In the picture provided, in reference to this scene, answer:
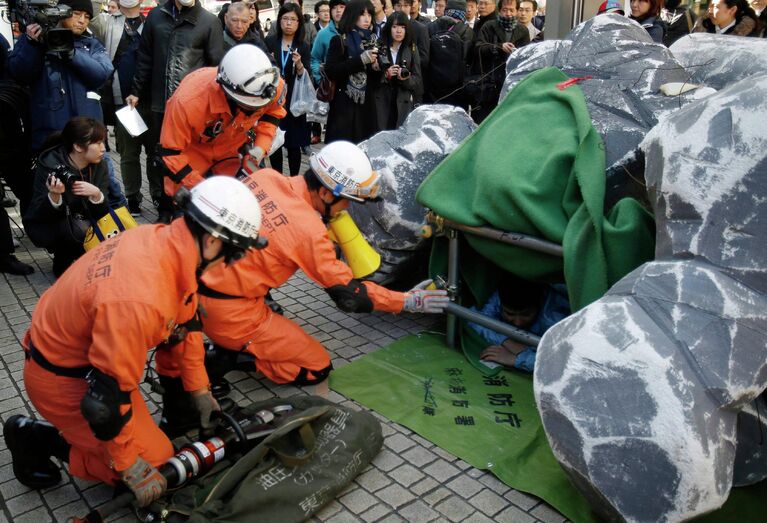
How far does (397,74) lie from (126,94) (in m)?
2.68

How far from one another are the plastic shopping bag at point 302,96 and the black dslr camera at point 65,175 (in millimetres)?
2931

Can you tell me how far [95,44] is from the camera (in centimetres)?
606

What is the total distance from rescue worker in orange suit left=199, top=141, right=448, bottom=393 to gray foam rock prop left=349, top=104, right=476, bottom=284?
52cm

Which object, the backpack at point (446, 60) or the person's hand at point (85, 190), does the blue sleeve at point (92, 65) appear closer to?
the person's hand at point (85, 190)

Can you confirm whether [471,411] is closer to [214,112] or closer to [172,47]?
[214,112]

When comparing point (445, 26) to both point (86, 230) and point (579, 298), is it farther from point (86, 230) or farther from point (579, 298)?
point (579, 298)

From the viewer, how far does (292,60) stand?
7906 millimetres

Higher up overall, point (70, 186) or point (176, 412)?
point (70, 186)

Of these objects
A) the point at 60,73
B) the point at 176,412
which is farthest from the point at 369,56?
the point at 176,412

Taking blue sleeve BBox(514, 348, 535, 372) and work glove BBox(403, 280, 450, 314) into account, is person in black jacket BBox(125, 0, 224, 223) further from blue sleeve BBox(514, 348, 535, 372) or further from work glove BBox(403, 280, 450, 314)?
blue sleeve BBox(514, 348, 535, 372)

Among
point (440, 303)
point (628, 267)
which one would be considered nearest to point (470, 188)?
point (440, 303)

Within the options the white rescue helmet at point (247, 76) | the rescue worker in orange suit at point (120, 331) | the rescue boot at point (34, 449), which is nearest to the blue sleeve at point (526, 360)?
the rescue worker in orange suit at point (120, 331)

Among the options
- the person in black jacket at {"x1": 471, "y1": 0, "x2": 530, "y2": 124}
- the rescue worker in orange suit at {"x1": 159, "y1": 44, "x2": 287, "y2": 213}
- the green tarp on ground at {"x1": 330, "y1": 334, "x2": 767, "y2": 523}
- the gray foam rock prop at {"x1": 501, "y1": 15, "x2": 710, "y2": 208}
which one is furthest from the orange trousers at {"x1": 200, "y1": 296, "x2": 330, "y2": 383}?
the person in black jacket at {"x1": 471, "y1": 0, "x2": 530, "y2": 124}

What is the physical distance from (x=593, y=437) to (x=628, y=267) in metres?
1.09
